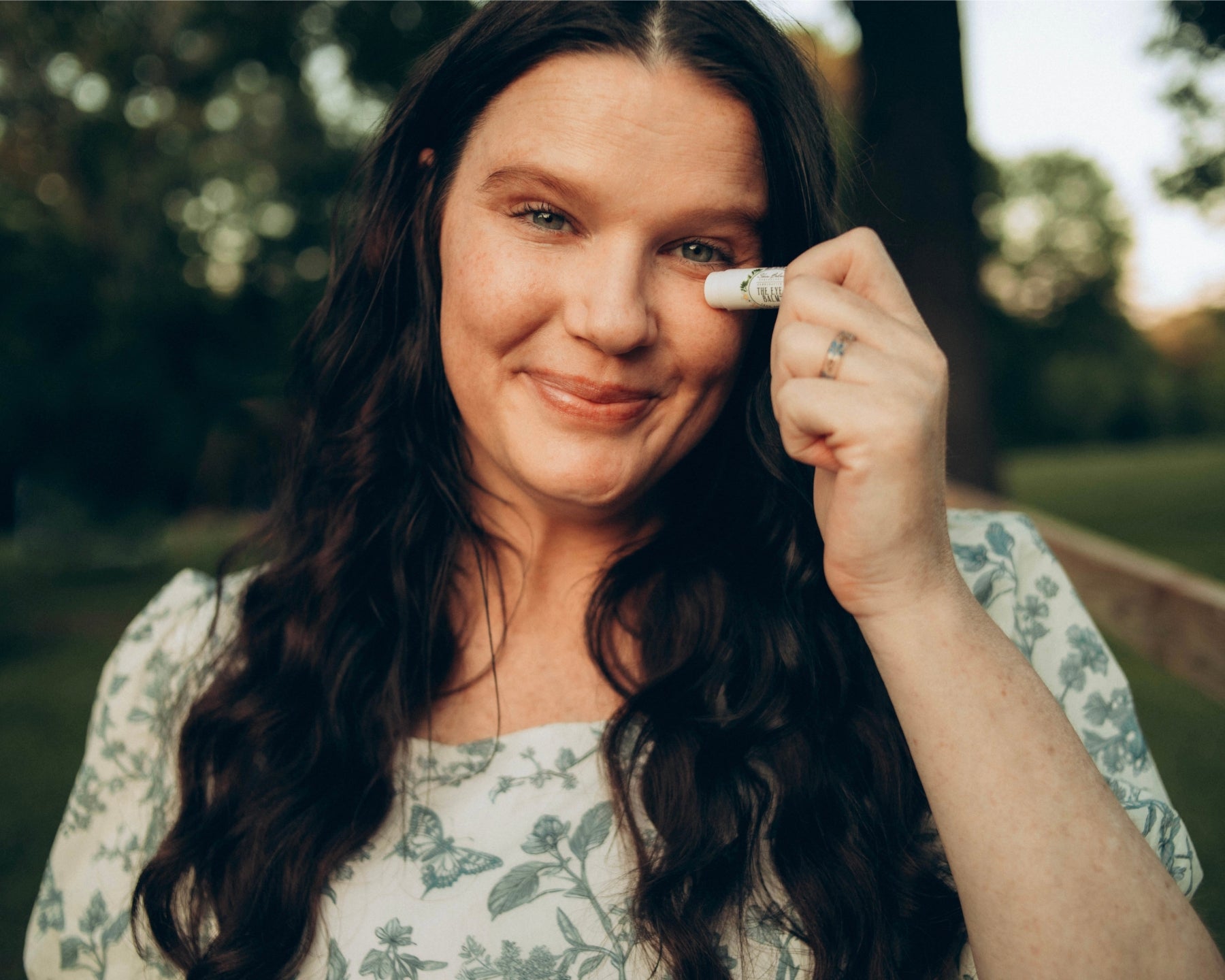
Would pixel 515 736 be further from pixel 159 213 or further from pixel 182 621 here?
pixel 159 213

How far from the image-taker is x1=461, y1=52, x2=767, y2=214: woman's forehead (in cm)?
135

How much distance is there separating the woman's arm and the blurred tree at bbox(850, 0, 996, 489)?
4.79 m

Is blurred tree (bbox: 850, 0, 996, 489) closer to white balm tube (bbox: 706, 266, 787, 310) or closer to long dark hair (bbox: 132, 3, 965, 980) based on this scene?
long dark hair (bbox: 132, 3, 965, 980)

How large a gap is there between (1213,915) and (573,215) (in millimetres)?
3243

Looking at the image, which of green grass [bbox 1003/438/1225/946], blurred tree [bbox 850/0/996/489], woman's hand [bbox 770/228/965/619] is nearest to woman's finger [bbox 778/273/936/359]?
woman's hand [bbox 770/228/965/619]

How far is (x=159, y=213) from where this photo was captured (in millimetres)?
11297

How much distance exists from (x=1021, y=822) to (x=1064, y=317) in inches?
2004

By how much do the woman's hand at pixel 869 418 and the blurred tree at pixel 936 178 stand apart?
480cm

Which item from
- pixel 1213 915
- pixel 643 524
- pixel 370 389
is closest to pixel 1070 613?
pixel 643 524

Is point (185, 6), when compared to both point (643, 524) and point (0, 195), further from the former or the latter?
point (643, 524)

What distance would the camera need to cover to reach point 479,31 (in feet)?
5.10

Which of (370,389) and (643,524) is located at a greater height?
(370,389)

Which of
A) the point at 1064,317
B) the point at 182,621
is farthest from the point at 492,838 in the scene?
the point at 1064,317

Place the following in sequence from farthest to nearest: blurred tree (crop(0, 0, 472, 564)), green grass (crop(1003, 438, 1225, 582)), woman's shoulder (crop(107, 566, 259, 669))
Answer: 1. green grass (crop(1003, 438, 1225, 582))
2. blurred tree (crop(0, 0, 472, 564))
3. woman's shoulder (crop(107, 566, 259, 669))
